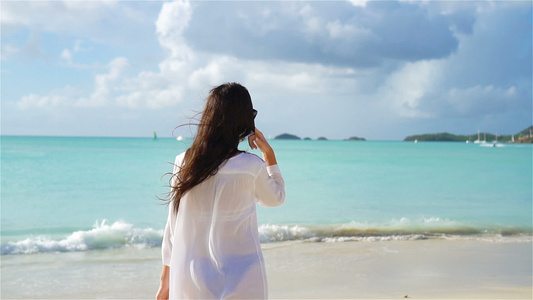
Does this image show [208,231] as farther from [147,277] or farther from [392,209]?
[392,209]

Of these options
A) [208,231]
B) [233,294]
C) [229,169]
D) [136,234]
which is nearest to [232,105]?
[229,169]

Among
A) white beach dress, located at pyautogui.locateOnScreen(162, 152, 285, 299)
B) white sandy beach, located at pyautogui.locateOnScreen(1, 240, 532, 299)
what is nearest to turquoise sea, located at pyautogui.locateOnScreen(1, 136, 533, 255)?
white sandy beach, located at pyautogui.locateOnScreen(1, 240, 532, 299)

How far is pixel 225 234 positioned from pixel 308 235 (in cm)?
781

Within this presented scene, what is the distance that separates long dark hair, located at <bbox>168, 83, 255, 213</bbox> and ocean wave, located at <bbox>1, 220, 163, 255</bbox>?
279 inches

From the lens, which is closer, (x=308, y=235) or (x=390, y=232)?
(x=308, y=235)

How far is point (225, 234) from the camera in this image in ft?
6.60

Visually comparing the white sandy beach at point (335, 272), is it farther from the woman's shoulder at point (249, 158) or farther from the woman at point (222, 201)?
the woman's shoulder at point (249, 158)

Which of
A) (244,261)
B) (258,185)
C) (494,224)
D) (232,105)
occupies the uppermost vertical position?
(232,105)

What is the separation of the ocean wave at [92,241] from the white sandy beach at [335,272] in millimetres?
369

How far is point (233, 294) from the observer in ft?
6.41

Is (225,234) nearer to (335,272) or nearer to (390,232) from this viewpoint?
(335,272)

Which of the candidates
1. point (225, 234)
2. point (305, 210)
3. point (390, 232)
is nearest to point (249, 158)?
point (225, 234)

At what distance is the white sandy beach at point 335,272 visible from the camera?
19.0 ft

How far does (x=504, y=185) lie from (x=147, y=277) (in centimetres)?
1764
